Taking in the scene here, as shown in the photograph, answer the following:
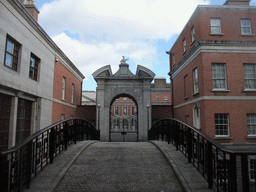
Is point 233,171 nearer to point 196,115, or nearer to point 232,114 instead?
point 232,114

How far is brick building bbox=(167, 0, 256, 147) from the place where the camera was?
44.6 ft

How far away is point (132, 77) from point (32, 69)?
9.48m

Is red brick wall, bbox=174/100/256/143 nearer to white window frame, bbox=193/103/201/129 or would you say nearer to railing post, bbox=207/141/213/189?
white window frame, bbox=193/103/201/129

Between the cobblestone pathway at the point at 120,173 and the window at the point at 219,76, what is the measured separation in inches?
351

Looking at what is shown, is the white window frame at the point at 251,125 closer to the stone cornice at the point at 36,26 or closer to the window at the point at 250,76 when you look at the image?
the window at the point at 250,76

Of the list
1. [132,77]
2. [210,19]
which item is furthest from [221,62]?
[132,77]

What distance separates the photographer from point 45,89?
13633 mm

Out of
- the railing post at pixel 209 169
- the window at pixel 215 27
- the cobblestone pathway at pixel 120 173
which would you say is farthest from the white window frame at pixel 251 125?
the railing post at pixel 209 169

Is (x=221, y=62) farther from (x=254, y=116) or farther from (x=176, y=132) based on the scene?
(x=176, y=132)

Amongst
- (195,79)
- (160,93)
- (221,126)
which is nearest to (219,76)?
(195,79)

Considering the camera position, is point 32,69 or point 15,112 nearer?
point 15,112

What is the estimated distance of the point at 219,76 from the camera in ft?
46.3

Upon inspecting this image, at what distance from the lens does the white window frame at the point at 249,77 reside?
1414 cm

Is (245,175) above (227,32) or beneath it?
beneath
